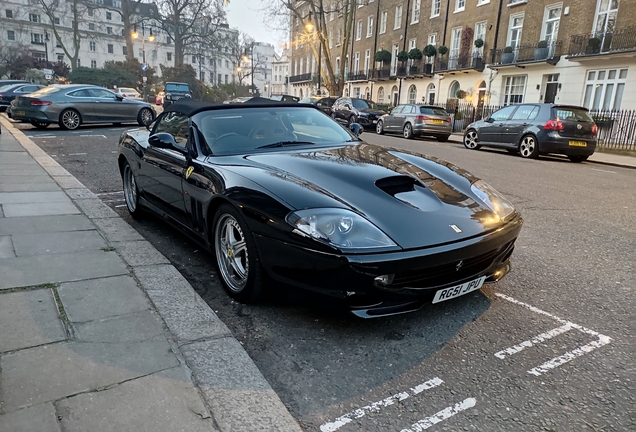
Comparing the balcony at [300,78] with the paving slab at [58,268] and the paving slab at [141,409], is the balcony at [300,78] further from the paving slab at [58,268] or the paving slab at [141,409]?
the paving slab at [141,409]

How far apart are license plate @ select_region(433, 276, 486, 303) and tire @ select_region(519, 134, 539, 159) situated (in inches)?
451

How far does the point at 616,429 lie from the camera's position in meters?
1.89

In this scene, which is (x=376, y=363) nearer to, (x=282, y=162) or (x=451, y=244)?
(x=451, y=244)

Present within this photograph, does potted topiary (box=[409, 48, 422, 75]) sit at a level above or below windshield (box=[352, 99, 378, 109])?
above

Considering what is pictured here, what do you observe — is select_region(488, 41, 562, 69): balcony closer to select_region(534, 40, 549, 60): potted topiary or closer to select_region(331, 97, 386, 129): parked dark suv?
select_region(534, 40, 549, 60): potted topiary

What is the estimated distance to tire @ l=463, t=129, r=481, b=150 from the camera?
50.4 feet

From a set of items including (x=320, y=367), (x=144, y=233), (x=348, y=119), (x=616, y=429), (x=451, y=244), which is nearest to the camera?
(x=616, y=429)

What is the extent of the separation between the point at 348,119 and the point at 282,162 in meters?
21.4

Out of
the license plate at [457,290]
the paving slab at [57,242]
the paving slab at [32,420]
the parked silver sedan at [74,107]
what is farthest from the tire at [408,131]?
the paving slab at [32,420]

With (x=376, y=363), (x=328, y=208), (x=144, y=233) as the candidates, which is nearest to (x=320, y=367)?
(x=376, y=363)

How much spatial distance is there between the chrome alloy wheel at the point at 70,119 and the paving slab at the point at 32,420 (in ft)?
52.3

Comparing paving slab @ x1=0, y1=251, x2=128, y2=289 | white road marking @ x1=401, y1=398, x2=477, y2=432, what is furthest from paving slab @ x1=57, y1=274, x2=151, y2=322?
white road marking @ x1=401, y1=398, x2=477, y2=432

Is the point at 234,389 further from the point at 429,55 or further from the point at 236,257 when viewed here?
the point at 429,55

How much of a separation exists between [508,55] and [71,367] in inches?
1148
